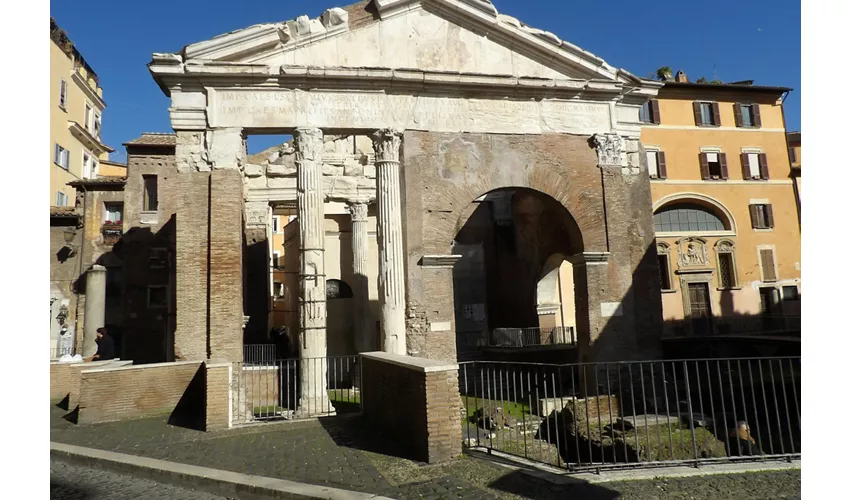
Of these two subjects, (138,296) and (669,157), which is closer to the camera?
(138,296)

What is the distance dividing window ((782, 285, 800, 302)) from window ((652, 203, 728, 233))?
380 cm

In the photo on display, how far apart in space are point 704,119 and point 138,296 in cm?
2476

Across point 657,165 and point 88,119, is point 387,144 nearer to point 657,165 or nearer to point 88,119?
point 657,165

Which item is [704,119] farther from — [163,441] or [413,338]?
[163,441]

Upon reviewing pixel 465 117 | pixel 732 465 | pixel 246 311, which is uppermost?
pixel 465 117

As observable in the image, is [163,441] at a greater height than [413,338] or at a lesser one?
lesser

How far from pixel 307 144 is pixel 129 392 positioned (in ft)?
18.1

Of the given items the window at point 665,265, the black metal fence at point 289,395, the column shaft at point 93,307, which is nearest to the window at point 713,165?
the window at point 665,265

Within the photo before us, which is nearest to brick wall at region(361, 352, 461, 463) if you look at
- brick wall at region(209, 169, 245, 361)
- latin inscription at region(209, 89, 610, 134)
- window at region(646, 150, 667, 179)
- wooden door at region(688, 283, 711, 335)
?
brick wall at region(209, 169, 245, 361)

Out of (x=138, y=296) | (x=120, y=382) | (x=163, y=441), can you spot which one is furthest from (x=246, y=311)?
(x=163, y=441)

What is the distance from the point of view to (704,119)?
25547mm

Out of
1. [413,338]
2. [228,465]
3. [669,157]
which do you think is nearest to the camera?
[228,465]

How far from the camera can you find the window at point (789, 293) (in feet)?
83.0

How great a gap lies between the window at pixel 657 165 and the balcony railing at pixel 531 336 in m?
9.51
